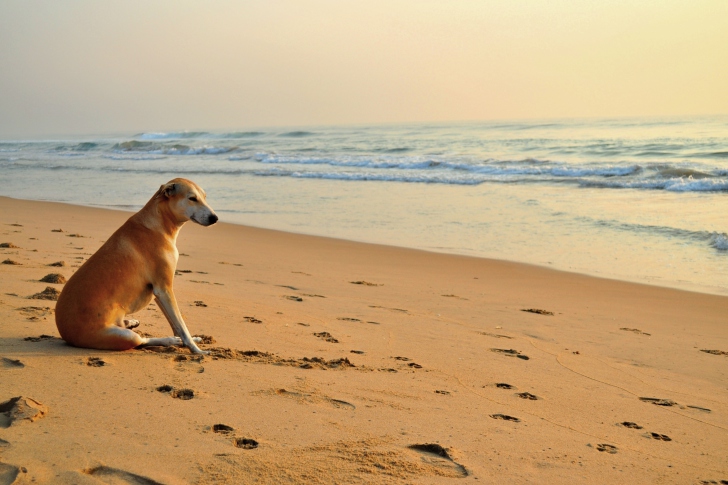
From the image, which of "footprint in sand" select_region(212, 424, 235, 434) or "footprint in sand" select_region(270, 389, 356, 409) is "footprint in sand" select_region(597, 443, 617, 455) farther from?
"footprint in sand" select_region(212, 424, 235, 434)

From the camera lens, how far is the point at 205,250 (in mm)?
10344

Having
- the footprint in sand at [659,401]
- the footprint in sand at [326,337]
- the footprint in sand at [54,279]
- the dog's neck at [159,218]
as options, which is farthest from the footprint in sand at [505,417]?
the footprint in sand at [54,279]

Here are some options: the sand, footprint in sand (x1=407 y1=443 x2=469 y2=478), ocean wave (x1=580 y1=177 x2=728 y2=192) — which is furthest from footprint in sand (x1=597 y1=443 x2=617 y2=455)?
ocean wave (x1=580 y1=177 x2=728 y2=192)

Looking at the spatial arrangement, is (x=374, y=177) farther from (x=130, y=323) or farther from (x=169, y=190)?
(x=130, y=323)

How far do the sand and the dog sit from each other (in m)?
0.15

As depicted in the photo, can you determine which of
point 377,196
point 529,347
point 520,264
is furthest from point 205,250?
point 377,196

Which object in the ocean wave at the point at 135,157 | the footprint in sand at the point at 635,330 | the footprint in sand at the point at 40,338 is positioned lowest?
the footprint in sand at the point at 635,330

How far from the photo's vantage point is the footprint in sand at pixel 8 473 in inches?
98.5

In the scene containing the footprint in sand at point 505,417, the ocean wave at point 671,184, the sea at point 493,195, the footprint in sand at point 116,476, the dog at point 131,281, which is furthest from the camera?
the ocean wave at point 671,184

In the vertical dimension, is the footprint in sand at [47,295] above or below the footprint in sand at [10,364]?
above

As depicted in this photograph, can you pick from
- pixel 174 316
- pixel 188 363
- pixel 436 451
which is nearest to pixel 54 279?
pixel 174 316

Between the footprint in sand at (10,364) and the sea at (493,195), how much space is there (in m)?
8.01

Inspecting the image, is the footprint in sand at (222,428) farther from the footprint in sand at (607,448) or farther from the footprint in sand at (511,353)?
the footprint in sand at (511,353)

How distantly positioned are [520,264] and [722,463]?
21.6 ft
